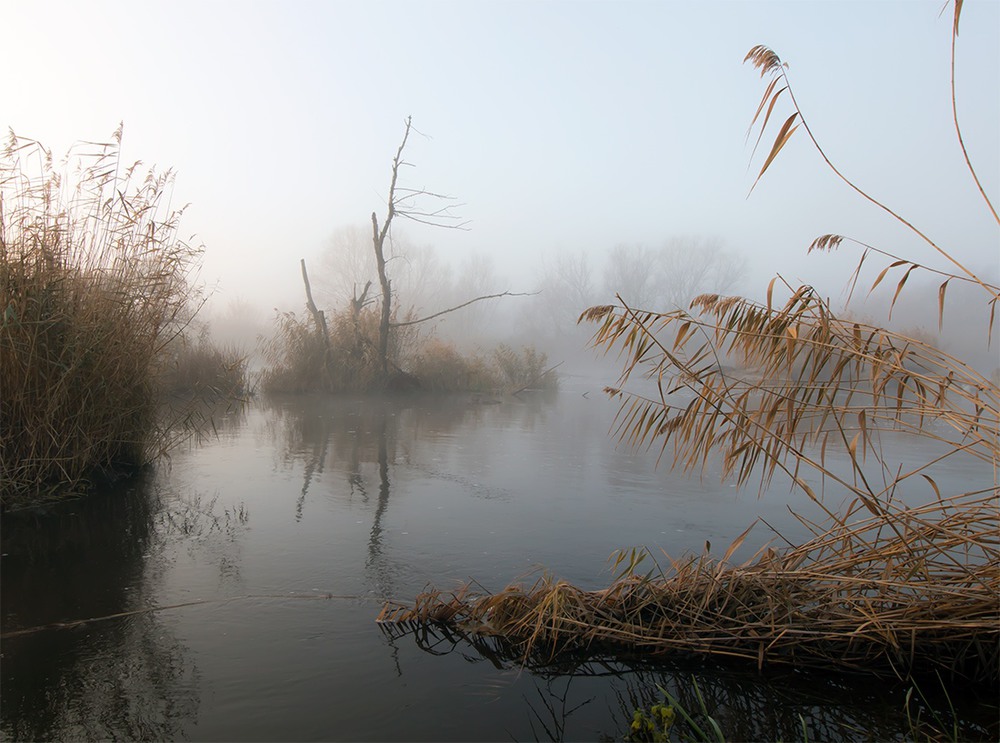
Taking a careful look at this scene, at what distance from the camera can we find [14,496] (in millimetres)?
4594

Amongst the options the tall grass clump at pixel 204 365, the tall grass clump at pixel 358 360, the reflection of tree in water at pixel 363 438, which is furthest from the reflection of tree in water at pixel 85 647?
the tall grass clump at pixel 358 360

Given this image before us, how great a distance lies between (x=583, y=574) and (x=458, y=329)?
1564 inches

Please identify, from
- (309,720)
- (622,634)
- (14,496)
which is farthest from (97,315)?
(622,634)

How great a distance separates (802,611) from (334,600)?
2182 millimetres

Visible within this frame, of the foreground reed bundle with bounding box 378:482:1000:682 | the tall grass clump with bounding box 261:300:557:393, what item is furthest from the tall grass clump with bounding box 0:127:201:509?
the tall grass clump with bounding box 261:300:557:393

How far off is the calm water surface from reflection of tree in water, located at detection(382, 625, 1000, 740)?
10 mm

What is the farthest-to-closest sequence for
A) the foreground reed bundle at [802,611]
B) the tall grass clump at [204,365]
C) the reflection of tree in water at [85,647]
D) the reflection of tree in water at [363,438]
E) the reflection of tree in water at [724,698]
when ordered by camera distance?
the tall grass clump at [204,365] < the reflection of tree in water at [363,438] < the foreground reed bundle at [802,611] < the reflection of tree in water at [724,698] < the reflection of tree in water at [85,647]

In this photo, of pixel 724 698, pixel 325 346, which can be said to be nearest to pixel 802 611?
pixel 724 698

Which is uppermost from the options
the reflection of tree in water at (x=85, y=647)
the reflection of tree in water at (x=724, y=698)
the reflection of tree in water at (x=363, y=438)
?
the reflection of tree in water at (x=724, y=698)

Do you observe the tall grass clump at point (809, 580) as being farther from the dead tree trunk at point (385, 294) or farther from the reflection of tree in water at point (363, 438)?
the dead tree trunk at point (385, 294)

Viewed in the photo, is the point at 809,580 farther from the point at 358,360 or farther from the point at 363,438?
the point at 358,360

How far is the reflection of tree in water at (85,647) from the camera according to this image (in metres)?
2.31

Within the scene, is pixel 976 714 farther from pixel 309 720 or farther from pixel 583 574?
pixel 309 720

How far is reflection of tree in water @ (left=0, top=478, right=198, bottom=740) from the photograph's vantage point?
2311 millimetres
